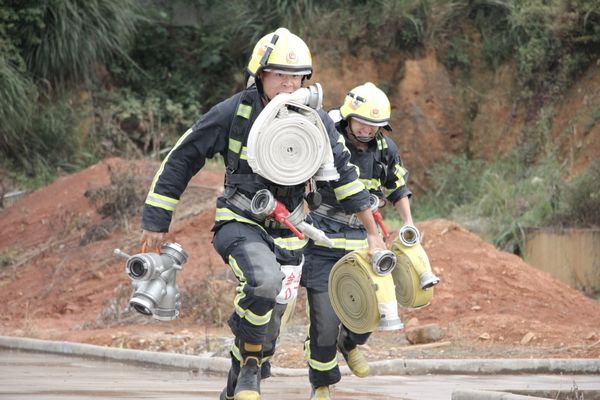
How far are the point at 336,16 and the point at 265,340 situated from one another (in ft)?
57.8

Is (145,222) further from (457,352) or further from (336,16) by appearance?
(336,16)

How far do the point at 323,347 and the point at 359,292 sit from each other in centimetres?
45

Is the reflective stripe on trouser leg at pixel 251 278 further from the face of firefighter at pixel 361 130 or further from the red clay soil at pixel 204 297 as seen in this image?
the red clay soil at pixel 204 297

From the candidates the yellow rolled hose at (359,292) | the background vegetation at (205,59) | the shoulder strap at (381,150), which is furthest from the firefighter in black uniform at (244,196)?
the background vegetation at (205,59)

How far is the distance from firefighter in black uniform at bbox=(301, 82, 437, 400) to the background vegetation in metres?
10.2

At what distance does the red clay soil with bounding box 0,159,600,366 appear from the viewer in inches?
504

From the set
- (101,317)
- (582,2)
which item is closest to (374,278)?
(101,317)

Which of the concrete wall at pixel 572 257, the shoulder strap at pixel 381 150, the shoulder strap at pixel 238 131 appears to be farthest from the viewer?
the concrete wall at pixel 572 257

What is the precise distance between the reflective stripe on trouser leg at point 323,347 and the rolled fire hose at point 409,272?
0.73 metres

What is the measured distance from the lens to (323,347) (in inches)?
339

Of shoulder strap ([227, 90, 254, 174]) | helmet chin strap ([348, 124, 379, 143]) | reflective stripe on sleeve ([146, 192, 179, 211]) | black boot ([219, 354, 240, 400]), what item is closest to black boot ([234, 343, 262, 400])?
black boot ([219, 354, 240, 400])

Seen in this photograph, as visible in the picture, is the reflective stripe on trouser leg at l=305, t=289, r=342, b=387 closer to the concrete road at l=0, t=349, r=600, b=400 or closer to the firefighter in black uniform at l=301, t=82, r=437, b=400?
the firefighter in black uniform at l=301, t=82, r=437, b=400


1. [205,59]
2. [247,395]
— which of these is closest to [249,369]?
[247,395]

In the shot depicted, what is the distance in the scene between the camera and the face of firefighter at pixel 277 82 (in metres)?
7.78
